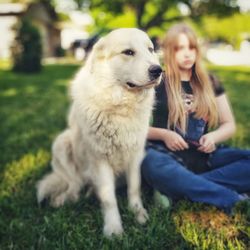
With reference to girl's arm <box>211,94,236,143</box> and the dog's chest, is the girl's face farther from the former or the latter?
the dog's chest

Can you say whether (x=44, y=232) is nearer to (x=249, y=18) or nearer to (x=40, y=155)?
(x=40, y=155)

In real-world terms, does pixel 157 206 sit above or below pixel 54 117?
above

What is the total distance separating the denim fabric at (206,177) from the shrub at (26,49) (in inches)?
484

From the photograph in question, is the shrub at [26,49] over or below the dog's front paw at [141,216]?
below

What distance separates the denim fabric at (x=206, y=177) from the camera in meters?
2.96

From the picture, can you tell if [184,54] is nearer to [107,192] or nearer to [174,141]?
[174,141]

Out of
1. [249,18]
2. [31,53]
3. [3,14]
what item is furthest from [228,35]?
[31,53]

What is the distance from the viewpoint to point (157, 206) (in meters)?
3.00

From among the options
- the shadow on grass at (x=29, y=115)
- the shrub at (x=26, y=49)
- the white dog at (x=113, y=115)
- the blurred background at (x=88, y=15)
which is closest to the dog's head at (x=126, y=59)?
the white dog at (x=113, y=115)

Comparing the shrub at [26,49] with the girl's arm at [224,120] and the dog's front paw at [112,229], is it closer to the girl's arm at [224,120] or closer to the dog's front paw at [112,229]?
the girl's arm at [224,120]

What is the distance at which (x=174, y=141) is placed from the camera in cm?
312

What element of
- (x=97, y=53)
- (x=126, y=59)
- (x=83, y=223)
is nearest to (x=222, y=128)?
(x=126, y=59)

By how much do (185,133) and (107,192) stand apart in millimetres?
754

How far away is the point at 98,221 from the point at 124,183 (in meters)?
0.55
